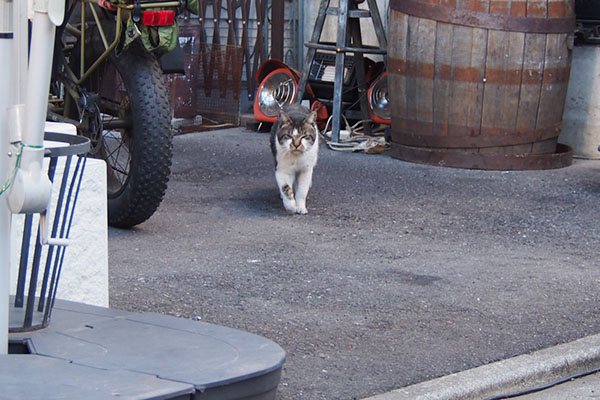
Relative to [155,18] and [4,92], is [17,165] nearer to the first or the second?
[4,92]

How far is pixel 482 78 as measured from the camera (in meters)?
6.86

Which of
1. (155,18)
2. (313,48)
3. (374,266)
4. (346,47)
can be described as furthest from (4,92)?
(313,48)

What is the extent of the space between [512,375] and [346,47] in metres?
4.96

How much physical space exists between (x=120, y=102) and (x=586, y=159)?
421 centimetres

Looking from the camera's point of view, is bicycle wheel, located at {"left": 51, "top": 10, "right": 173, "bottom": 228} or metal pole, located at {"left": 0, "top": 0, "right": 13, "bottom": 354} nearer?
metal pole, located at {"left": 0, "top": 0, "right": 13, "bottom": 354}

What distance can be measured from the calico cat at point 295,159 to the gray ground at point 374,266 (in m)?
0.14

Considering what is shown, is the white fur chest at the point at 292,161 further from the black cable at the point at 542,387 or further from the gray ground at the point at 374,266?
the black cable at the point at 542,387

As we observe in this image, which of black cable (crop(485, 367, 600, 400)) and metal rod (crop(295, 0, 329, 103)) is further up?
metal rod (crop(295, 0, 329, 103))

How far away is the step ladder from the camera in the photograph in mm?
7754

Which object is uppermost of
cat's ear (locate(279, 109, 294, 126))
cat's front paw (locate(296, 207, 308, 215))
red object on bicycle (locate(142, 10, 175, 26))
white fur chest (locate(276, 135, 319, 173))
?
red object on bicycle (locate(142, 10, 175, 26))

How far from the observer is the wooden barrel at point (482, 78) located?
6.77 metres

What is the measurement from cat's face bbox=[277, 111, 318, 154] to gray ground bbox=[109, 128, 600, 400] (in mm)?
376

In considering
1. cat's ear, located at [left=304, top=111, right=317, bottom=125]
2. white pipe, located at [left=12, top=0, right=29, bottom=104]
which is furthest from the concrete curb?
cat's ear, located at [left=304, top=111, right=317, bottom=125]

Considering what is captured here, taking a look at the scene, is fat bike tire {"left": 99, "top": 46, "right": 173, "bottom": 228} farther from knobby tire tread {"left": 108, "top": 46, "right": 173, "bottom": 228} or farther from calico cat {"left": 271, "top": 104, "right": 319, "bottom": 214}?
calico cat {"left": 271, "top": 104, "right": 319, "bottom": 214}
